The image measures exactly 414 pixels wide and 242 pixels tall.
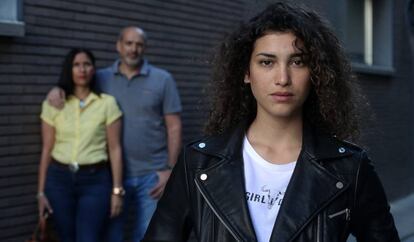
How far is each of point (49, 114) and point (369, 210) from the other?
10.2 feet

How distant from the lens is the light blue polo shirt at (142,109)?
5.09 meters

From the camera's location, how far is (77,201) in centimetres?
489

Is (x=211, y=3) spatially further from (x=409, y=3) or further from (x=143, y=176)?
(x=409, y=3)

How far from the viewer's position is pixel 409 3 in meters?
12.5

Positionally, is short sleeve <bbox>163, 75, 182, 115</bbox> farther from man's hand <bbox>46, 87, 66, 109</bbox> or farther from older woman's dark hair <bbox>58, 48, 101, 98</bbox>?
man's hand <bbox>46, 87, 66, 109</bbox>

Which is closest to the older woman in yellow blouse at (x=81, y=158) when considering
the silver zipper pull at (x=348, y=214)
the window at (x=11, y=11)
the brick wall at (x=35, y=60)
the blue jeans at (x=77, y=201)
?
the blue jeans at (x=77, y=201)

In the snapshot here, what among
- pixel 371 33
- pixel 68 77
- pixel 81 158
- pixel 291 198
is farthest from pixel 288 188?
pixel 371 33

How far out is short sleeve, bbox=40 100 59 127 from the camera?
16.4ft

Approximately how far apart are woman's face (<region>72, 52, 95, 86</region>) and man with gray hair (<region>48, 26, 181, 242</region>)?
0.52 feet

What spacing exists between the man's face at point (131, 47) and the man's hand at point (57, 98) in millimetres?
495

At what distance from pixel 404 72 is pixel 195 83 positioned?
602 cm

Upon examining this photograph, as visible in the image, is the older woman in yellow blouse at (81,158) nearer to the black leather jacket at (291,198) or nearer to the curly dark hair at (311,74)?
the curly dark hair at (311,74)

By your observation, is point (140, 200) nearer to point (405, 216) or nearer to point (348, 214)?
point (348, 214)

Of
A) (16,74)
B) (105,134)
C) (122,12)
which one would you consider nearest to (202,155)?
(105,134)
